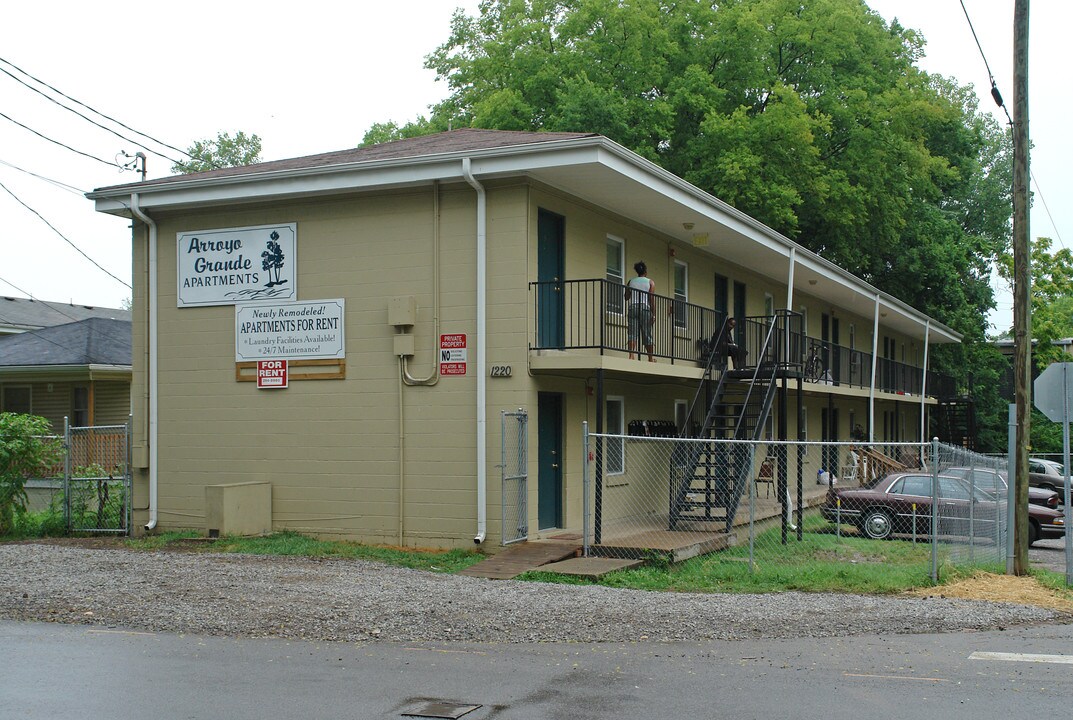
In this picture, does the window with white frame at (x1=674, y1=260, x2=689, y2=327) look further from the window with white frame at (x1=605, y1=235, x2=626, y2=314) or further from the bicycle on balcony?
the bicycle on balcony

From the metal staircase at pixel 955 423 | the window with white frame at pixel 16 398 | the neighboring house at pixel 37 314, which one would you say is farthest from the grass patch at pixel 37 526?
the metal staircase at pixel 955 423

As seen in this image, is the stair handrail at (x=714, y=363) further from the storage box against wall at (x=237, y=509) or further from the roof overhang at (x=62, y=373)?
the roof overhang at (x=62, y=373)

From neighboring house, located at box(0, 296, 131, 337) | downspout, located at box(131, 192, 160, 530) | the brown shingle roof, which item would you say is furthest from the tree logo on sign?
neighboring house, located at box(0, 296, 131, 337)

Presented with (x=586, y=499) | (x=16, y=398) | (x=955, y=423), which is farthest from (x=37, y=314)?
(x=955, y=423)

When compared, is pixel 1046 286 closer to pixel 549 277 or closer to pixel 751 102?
pixel 751 102

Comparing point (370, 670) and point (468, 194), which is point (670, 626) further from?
point (468, 194)

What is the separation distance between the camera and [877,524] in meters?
19.2

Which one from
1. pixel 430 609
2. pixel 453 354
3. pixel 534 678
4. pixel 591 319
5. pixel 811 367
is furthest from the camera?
pixel 811 367

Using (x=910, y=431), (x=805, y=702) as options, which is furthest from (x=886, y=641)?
(x=910, y=431)

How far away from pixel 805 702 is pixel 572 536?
29.5 ft

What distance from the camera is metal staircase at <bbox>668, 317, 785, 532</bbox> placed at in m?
16.6

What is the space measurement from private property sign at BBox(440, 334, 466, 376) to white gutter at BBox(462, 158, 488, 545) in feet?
0.91

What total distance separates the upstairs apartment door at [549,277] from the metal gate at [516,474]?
1.31 m

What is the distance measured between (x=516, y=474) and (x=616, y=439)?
3.62 m
